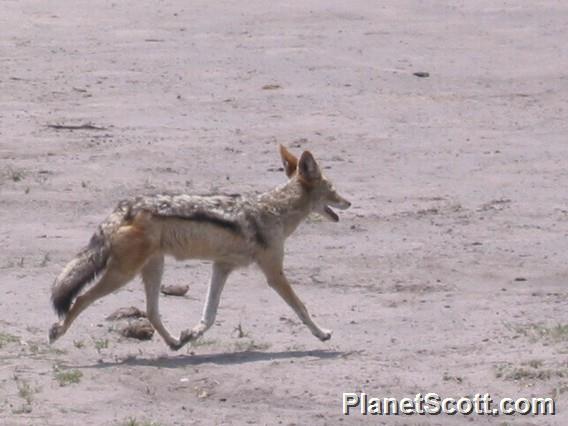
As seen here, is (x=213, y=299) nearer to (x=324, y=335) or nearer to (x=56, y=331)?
(x=324, y=335)

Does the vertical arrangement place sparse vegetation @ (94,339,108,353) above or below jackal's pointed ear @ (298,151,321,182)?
below

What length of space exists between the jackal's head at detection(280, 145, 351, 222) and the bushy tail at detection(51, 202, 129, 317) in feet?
4.92

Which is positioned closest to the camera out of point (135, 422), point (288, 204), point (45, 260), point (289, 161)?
point (135, 422)

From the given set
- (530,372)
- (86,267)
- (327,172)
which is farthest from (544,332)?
(327,172)

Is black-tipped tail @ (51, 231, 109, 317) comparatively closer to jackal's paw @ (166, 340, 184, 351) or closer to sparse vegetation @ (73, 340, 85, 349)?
sparse vegetation @ (73, 340, 85, 349)

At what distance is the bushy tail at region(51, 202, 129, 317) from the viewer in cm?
1050

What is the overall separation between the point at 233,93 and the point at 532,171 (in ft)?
11.5

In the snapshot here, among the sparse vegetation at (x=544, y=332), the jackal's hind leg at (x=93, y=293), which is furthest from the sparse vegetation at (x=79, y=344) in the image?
the sparse vegetation at (x=544, y=332)

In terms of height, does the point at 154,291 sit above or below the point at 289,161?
below

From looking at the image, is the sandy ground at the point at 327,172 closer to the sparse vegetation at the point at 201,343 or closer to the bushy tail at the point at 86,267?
the sparse vegetation at the point at 201,343

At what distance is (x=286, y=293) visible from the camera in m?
11.1

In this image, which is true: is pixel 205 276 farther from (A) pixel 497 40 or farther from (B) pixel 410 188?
(A) pixel 497 40

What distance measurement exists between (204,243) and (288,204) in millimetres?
861

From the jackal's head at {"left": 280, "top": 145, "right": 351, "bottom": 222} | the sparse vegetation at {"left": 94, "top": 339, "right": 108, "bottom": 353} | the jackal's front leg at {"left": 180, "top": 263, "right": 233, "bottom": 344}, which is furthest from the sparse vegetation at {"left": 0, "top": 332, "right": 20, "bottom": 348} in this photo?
the jackal's head at {"left": 280, "top": 145, "right": 351, "bottom": 222}
